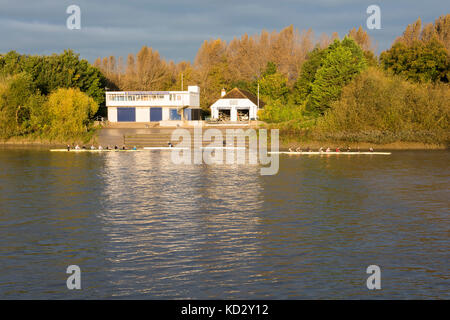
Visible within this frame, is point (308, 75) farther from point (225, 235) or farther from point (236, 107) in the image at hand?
point (225, 235)

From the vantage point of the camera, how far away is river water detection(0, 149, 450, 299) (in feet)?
52.5

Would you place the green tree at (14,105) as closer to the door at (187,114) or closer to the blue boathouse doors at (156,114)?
the blue boathouse doors at (156,114)

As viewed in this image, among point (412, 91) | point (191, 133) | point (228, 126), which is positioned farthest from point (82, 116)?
point (412, 91)

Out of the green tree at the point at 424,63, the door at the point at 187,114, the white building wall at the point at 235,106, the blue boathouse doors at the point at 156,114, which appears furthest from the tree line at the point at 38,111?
the green tree at the point at 424,63

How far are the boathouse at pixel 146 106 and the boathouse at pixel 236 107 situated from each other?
8.73m

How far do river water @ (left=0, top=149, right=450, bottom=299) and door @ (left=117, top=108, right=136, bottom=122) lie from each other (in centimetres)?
7013

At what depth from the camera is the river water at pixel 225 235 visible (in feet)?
52.5

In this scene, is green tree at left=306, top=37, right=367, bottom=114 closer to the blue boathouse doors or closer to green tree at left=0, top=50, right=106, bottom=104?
the blue boathouse doors

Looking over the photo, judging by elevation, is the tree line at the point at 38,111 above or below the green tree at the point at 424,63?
below

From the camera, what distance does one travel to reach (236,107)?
117 metres

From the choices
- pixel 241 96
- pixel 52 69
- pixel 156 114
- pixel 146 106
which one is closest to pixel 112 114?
pixel 146 106

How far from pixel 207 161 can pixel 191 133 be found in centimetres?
2734

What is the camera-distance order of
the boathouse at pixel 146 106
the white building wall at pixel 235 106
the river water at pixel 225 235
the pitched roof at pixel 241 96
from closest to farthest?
the river water at pixel 225 235 < the boathouse at pixel 146 106 < the white building wall at pixel 235 106 < the pitched roof at pixel 241 96

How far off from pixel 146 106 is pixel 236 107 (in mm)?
19220
